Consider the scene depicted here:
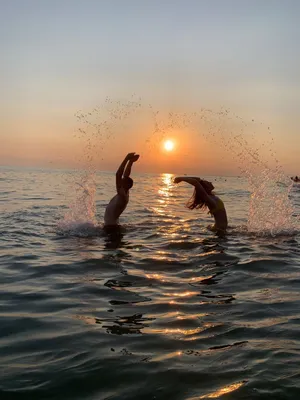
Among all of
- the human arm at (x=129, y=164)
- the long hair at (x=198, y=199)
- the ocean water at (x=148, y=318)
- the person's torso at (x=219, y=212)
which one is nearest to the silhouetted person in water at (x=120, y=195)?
the human arm at (x=129, y=164)

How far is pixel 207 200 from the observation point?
12.2m

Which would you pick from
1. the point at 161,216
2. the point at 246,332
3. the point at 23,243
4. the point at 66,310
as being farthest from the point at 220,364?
the point at 161,216

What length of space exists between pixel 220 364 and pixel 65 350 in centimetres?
163

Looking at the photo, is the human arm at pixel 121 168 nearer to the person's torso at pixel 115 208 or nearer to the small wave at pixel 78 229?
the person's torso at pixel 115 208

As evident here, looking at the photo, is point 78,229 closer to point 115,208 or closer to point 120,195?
point 115,208

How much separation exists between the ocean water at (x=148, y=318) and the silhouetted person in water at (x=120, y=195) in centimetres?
111

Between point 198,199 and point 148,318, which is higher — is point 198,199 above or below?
above

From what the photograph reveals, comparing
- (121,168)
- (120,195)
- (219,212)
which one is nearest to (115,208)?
(120,195)

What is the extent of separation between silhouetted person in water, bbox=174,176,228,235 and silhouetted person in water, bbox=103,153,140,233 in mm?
1355

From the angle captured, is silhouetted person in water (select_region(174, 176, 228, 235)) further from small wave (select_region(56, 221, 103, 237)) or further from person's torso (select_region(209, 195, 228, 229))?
small wave (select_region(56, 221, 103, 237))

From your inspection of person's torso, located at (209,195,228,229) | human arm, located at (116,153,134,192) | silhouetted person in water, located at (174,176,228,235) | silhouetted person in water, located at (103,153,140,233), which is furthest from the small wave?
person's torso, located at (209,195,228,229)

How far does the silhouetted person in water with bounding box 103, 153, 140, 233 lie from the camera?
11.7 metres

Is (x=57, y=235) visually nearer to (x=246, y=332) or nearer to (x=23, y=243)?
(x=23, y=243)

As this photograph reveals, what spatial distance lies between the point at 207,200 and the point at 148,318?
704 cm
